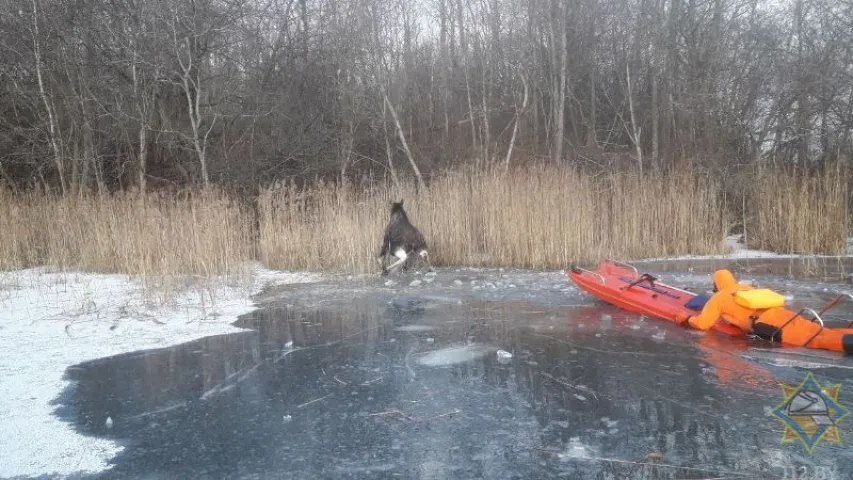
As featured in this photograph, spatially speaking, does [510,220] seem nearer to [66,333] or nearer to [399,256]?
[399,256]

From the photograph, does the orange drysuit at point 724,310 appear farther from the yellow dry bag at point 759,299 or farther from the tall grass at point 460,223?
the tall grass at point 460,223

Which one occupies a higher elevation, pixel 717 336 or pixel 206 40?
pixel 206 40

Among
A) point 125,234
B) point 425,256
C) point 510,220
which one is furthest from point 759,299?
point 125,234

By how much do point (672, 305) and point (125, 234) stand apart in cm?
730

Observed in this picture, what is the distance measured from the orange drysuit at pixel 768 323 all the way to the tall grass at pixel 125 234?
20.5 ft

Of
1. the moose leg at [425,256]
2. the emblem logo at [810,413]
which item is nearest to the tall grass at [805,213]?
the moose leg at [425,256]

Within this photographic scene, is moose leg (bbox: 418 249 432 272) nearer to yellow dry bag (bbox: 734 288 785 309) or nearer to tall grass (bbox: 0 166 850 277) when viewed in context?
tall grass (bbox: 0 166 850 277)

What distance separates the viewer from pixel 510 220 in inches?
375

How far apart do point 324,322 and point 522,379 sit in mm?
2638

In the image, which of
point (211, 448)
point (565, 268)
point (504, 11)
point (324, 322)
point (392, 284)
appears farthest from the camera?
point (504, 11)

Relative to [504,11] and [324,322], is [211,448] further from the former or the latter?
[504,11]

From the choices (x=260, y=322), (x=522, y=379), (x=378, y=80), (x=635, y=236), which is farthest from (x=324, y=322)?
(x=378, y=80)

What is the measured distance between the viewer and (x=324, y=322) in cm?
619

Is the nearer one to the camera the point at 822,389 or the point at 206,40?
the point at 822,389
